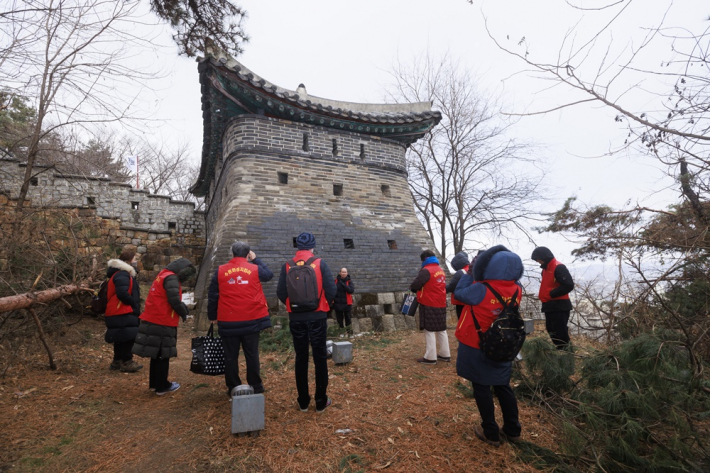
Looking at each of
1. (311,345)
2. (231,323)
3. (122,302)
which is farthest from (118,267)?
(311,345)

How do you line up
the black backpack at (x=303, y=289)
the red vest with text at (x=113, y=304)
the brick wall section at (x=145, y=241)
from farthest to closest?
1. the brick wall section at (x=145, y=241)
2. the red vest with text at (x=113, y=304)
3. the black backpack at (x=303, y=289)

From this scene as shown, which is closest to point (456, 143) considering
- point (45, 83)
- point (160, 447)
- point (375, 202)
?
point (375, 202)

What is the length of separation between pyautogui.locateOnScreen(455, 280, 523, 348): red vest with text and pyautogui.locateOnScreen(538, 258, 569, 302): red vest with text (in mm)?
2082

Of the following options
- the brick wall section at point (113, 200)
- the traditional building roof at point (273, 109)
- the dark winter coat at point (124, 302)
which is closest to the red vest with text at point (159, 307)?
the dark winter coat at point (124, 302)

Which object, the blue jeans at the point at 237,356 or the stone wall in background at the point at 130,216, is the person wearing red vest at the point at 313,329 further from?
the stone wall in background at the point at 130,216

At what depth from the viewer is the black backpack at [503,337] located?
2729mm

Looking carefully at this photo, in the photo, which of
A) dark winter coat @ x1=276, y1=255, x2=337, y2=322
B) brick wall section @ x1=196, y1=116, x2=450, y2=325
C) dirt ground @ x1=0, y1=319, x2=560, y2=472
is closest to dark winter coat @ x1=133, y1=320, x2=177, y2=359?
dirt ground @ x1=0, y1=319, x2=560, y2=472

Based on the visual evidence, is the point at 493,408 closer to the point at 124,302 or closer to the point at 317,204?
the point at 124,302

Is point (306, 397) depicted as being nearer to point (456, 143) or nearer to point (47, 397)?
point (47, 397)

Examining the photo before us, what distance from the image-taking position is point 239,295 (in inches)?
139

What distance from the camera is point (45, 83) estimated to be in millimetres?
6102

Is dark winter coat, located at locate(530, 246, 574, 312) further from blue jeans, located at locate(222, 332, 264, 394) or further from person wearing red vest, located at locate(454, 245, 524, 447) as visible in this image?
blue jeans, located at locate(222, 332, 264, 394)

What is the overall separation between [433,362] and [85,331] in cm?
646

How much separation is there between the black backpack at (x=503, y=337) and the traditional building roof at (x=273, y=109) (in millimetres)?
6764
